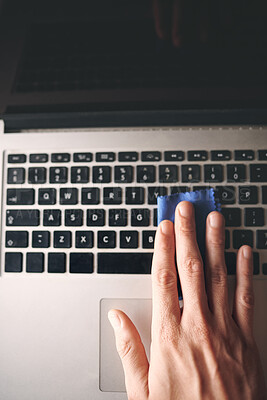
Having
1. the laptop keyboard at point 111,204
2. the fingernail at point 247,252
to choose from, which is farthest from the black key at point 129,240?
the fingernail at point 247,252

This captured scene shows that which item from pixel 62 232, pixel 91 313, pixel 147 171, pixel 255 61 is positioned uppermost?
pixel 255 61

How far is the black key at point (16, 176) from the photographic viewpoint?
61 centimetres

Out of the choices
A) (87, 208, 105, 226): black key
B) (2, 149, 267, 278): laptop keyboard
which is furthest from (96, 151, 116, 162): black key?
(87, 208, 105, 226): black key

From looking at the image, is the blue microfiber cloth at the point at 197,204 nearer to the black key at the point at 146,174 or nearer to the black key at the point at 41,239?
the black key at the point at 146,174

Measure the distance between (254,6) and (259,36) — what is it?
46 millimetres

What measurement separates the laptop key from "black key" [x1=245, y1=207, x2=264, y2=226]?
459 millimetres

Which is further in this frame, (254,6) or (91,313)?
(91,313)

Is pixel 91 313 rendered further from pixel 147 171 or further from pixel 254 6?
pixel 254 6

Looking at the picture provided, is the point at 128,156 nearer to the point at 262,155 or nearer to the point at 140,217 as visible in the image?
the point at 140,217

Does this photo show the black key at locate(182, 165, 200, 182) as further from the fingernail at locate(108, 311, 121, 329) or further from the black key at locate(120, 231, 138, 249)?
the fingernail at locate(108, 311, 121, 329)

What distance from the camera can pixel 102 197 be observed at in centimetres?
60

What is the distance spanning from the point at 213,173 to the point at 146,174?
14cm

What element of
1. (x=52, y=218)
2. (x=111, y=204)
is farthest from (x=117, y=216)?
(x=52, y=218)

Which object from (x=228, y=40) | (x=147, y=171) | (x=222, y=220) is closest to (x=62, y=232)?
(x=147, y=171)
